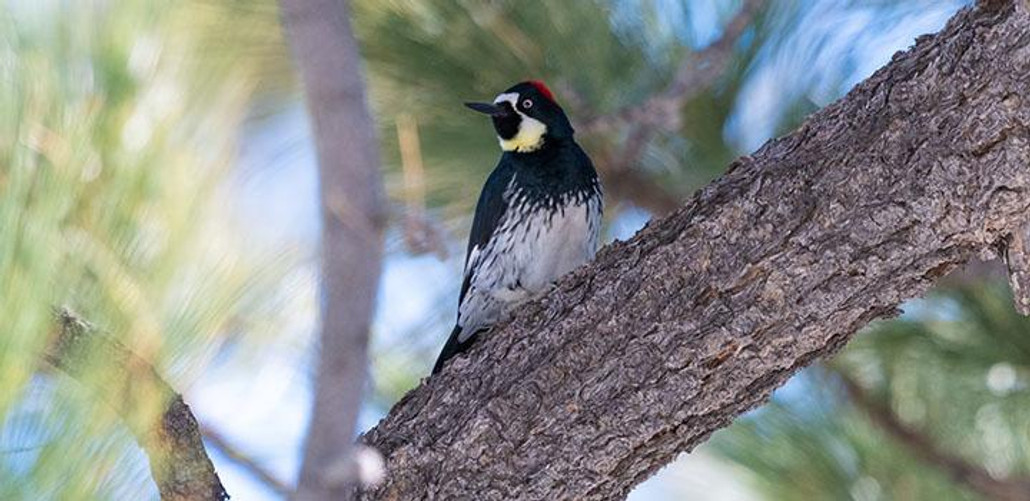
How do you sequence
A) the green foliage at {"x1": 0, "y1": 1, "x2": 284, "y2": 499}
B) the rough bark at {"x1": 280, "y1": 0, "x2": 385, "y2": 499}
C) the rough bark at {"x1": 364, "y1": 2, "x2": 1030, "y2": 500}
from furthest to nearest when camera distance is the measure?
1. the rough bark at {"x1": 364, "y1": 2, "x2": 1030, "y2": 500}
2. the rough bark at {"x1": 280, "y1": 0, "x2": 385, "y2": 499}
3. the green foliage at {"x1": 0, "y1": 1, "x2": 284, "y2": 499}

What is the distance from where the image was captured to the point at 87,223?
1.03 meters

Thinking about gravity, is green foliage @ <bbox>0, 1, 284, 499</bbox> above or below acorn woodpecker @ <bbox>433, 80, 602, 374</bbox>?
below

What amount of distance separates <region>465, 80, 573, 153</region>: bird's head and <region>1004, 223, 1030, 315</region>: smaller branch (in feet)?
3.19

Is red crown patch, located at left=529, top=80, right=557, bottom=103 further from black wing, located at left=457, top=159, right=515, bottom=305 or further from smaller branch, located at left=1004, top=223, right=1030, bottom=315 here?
smaller branch, located at left=1004, top=223, right=1030, bottom=315

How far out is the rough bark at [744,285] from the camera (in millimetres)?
1491

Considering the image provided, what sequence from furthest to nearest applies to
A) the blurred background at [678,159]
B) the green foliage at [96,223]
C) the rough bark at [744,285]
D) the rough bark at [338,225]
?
1. the blurred background at [678,159]
2. the rough bark at [744,285]
3. the rough bark at [338,225]
4. the green foliage at [96,223]

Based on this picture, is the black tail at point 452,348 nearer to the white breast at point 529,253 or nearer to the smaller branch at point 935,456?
the white breast at point 529,253

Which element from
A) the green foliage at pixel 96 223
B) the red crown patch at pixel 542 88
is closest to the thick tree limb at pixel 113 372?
the green foliage at pixel 96 223

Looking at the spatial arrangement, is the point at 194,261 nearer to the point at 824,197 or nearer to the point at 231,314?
the point at 231,314

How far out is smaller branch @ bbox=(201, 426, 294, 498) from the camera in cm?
154

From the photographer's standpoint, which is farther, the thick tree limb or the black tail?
the black tail

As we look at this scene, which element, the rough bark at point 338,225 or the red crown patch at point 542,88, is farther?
the red crown patch at point 542,88

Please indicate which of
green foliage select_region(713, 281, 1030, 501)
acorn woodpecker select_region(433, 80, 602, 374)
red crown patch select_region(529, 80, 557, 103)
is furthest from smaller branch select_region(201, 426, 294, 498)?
green foliage select_region(713, 281, 1030, 501)

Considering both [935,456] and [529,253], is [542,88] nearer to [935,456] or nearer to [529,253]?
[529,253]
